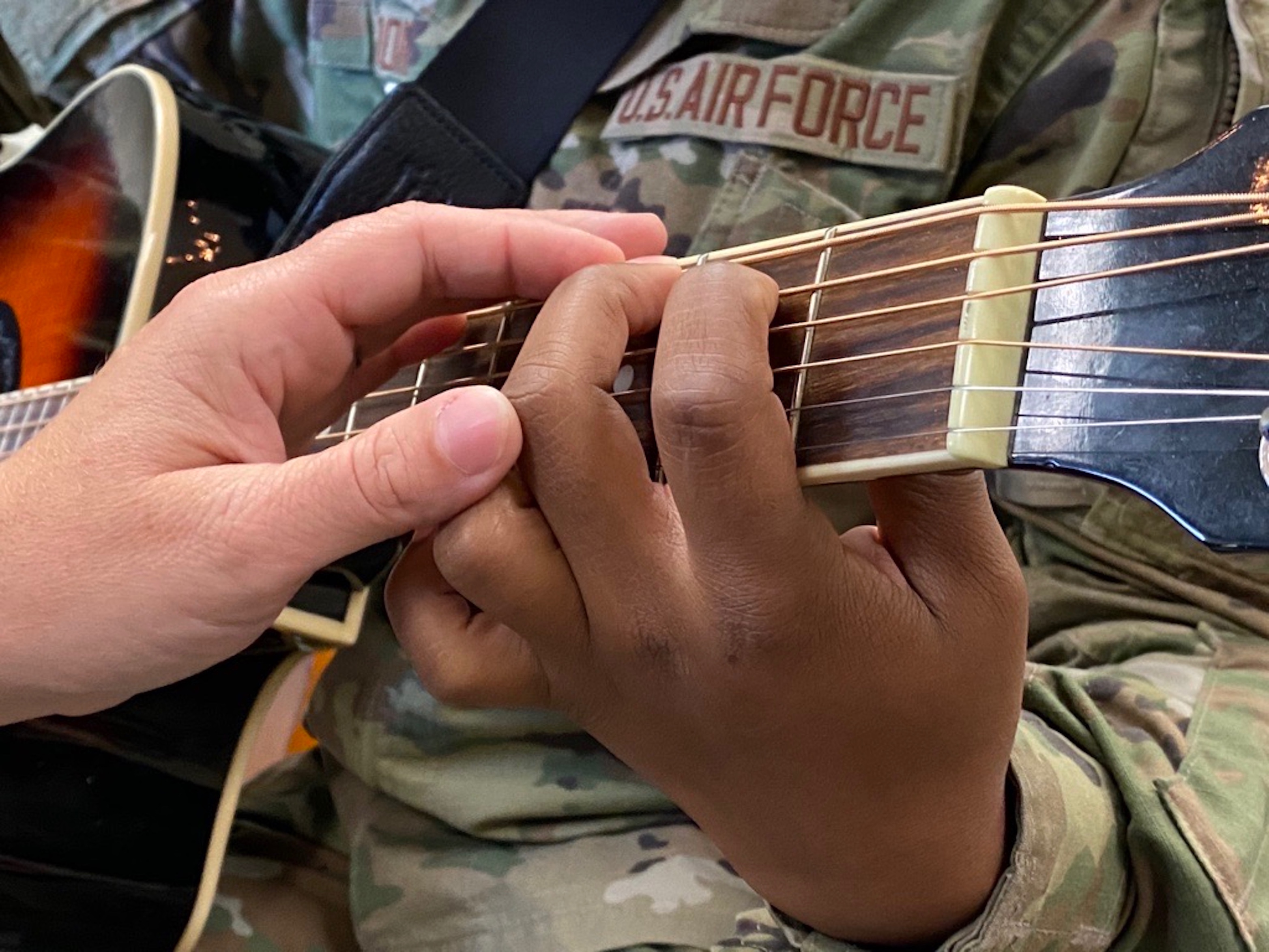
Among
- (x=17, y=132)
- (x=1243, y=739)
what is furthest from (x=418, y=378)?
(x=17, y=132)

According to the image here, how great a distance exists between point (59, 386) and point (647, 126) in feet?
1.69

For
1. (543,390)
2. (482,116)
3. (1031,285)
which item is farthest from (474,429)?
(482,116)

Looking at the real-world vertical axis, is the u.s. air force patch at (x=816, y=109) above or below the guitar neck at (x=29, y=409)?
above

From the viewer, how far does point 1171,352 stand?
366 millimetres

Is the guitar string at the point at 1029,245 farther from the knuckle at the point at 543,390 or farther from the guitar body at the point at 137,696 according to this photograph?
the guitar body at the point at 137,696

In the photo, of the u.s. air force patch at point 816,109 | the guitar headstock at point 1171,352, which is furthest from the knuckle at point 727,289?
the u.s. air force patch at point 816,109

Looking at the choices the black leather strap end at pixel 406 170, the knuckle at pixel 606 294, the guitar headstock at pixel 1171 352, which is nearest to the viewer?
the guitar headstock at pixel 1171 352

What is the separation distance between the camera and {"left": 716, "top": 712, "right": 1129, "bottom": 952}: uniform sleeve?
51 cm

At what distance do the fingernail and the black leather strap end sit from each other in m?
0.43

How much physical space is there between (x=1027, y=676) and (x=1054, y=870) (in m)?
0.13

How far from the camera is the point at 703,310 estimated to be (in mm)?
408

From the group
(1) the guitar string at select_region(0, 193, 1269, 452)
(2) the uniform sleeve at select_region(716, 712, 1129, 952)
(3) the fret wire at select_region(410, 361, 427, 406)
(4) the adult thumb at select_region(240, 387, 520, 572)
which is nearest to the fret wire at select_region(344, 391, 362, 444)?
(3) the fret wire at select_region(410, 361, 427, 406)

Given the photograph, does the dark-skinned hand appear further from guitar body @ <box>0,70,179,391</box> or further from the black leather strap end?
guitar body @ <box>0,70,179,391</box>

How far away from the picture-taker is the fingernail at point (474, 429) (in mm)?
433
